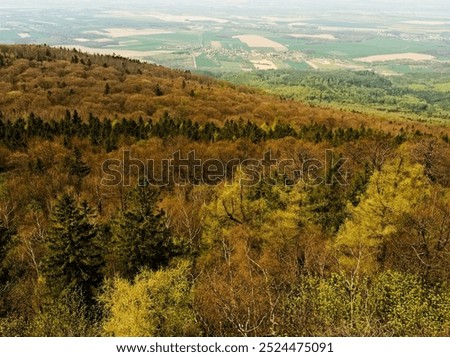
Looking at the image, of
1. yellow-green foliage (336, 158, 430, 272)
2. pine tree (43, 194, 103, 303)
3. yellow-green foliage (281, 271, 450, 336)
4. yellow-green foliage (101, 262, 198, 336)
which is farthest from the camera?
yellow-green foliage (336, 158, 430, 272)

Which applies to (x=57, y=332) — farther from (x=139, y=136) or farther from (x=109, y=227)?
(x=139, y=136)

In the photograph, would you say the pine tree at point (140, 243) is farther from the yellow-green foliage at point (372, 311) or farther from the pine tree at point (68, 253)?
the yellow-green foliage at point (372, 311)

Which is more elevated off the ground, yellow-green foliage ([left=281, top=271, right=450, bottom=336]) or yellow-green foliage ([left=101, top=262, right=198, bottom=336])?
yellow-green foliage ([left=281, top=271, right=450, bottom=336])

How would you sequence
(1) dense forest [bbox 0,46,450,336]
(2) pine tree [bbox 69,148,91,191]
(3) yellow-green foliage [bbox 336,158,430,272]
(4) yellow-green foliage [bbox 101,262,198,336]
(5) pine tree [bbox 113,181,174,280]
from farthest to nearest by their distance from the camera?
1. (2) pine tree [bbox 69,148,91,191]
2. (3) yellow-green foliage [bbox 336,158,430,272]
3. (5) pine tree [bbox 113,181,174,280]
4. (1) dense forest [bbox 0,46,450,336]
5. (4) yellow-green foliage [bbox 101,262,198,336]

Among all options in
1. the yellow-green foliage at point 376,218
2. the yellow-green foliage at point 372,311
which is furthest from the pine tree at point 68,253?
the yellow-green foliage at point 376,218

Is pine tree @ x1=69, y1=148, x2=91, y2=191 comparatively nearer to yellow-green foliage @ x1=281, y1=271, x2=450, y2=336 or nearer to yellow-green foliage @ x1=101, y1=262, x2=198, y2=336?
yellow-green foliage @ x1=101, y1=262, x2=198, y2=336

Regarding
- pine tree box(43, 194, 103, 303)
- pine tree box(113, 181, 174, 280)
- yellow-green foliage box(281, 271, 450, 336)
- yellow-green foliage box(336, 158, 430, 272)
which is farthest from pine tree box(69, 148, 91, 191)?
yellow-green foliage box(281, 271, 450, 336)
